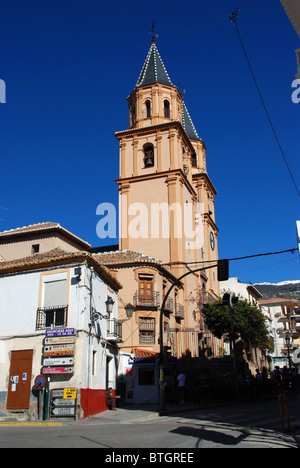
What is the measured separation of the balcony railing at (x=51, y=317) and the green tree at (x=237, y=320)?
25461 mm

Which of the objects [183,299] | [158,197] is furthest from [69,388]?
[158,197]

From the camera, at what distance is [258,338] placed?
4447 cm

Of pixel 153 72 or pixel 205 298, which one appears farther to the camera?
pixel 153 72

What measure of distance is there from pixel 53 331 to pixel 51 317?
0.92 meters

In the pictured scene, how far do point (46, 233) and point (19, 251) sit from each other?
8.55 ft

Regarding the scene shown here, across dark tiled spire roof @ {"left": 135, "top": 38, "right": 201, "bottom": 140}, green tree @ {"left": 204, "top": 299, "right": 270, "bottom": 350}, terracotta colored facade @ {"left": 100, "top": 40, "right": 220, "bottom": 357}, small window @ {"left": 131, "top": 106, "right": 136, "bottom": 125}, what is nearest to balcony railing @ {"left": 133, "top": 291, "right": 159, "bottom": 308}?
terracotta colored facade @ {"left": 100, "top": 40, "right": 220, "bottom": 357}

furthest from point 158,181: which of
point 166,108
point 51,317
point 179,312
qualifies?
point 51,317

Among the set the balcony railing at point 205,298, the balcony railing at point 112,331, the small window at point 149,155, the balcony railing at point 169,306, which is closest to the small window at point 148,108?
the small window at point 149,155

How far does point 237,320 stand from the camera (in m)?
42.3

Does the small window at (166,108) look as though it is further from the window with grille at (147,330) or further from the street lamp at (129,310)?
the street lamp at (129,310)

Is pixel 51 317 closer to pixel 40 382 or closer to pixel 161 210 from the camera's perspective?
pixel 40 382

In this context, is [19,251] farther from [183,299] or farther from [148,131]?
[148,131]

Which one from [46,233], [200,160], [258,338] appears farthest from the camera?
[200,160]

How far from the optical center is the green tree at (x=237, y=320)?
42.3 meters
